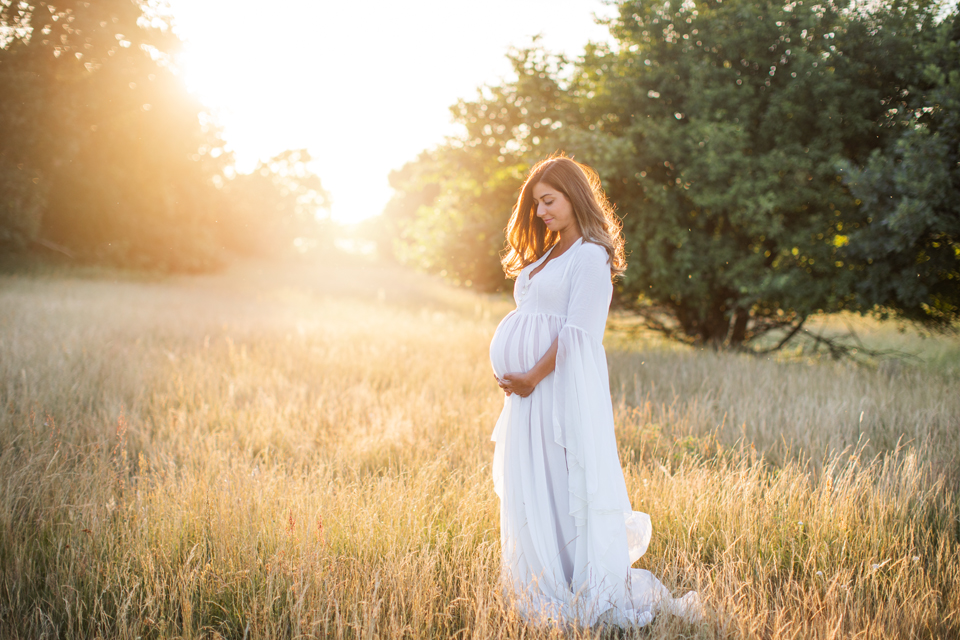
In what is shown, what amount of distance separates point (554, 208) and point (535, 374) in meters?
0.80

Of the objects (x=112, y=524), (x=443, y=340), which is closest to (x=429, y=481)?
(x=112, y=524)

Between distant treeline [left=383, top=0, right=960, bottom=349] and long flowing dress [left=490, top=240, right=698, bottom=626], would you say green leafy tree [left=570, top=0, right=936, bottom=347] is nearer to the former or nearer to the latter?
distant treeline [left=383, top=0, right=960, bottom=349]

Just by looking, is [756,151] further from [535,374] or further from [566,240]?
[535,374]

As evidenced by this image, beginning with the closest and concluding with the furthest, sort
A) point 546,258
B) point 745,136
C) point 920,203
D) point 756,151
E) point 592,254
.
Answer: point 592,254 < point 546,258 < point 920,203 < point 745,136 < point 756,151

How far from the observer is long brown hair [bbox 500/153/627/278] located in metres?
2.34

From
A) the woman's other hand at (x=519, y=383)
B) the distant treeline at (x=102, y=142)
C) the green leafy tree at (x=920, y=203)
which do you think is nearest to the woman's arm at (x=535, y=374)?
the woman's other hand at (x=519, y=383)

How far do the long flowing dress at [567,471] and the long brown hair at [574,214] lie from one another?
130mm

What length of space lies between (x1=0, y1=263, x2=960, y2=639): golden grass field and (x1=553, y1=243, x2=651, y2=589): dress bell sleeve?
348mm

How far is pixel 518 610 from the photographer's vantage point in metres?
2.29

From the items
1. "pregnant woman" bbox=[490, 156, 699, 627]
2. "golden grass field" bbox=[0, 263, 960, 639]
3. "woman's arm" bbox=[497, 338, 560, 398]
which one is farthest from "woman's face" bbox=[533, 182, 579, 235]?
"golden grass field" bbox=[0, 263, 960, 639]

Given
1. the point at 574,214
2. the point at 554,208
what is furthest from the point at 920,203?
the point at 554,208

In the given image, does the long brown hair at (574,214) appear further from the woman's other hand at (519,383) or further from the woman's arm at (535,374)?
the woman's other hand at (519,383)

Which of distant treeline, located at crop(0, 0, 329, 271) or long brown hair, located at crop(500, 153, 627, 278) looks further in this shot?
distant treeline, located at crop(0, 0, 329, 271)

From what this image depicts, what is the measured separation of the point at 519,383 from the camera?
2320 millimetres
